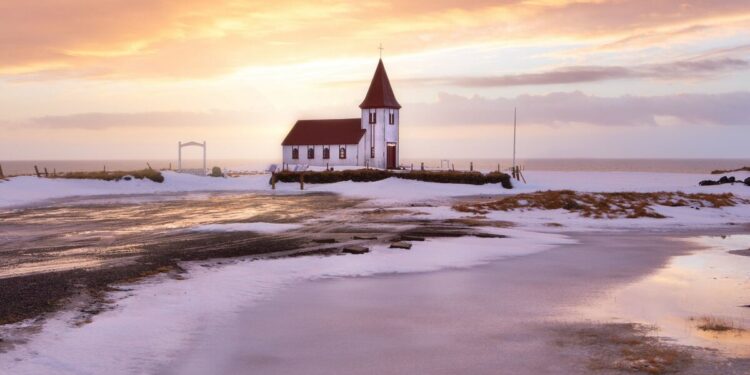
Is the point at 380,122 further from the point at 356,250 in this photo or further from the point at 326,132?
the point at 356,250

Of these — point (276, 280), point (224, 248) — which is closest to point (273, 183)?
point (224, 248)

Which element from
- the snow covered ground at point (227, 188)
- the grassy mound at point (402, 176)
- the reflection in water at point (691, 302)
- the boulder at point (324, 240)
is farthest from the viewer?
the grassy mound at point (402, 176)

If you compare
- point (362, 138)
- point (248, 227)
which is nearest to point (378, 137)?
point (362, 138)

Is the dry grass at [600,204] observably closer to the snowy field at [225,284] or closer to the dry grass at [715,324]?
the snowy field at [225,284]

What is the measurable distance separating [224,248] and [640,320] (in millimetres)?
10821

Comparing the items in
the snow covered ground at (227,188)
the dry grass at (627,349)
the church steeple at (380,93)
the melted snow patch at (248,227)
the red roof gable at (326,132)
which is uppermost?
the church steeple at (380,93)

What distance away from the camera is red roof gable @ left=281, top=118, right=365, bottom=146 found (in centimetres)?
6762

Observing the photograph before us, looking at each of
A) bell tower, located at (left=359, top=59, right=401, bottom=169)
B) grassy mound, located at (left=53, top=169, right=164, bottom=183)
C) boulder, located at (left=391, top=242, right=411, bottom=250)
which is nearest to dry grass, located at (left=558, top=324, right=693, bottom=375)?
boulder, located at (left=391, top=242, right=411, bottom=250)

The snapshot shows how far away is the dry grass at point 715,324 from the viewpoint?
915 centimetres

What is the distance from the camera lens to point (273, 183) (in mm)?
51250

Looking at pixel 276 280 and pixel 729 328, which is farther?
pixel 276 280

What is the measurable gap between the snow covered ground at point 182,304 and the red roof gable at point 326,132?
49776mm

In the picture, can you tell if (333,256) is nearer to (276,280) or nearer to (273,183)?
(276,280)

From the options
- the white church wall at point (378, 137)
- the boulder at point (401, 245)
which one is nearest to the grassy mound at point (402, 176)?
the white church wall at point (378, 137)
